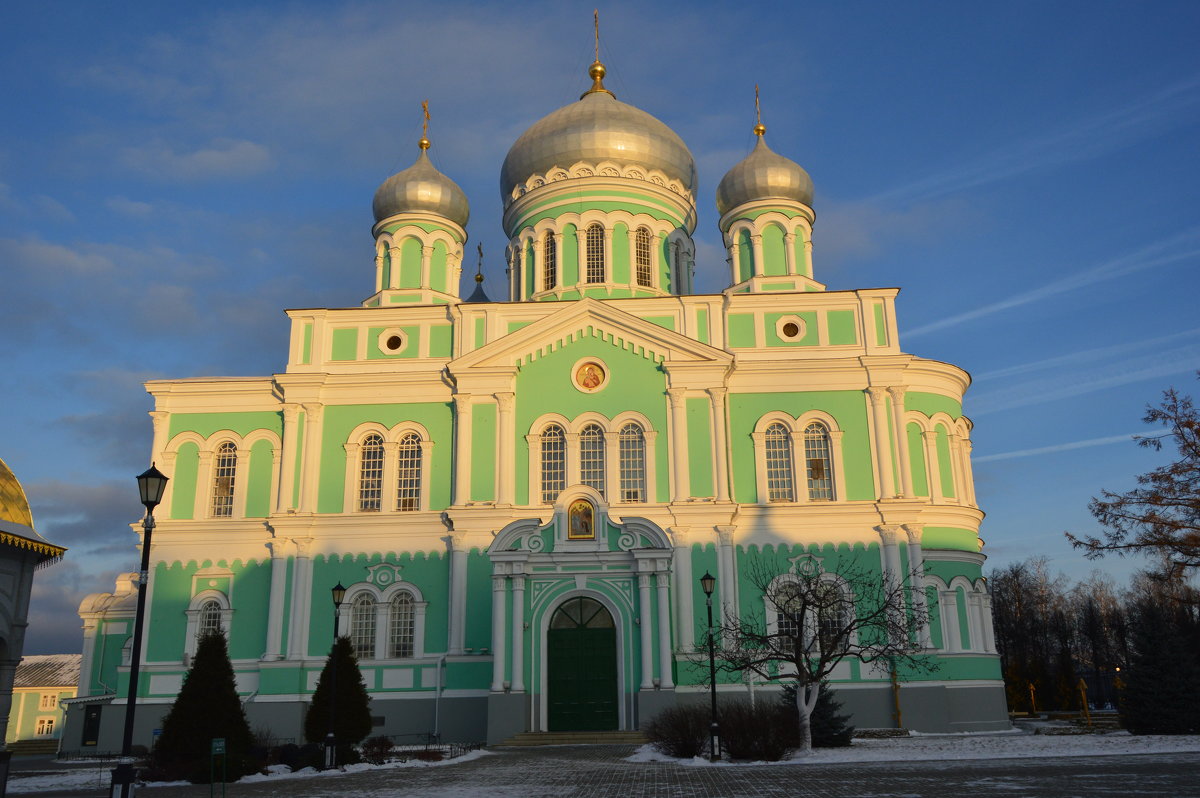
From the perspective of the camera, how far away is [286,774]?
16953mm

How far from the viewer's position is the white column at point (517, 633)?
2241 cm

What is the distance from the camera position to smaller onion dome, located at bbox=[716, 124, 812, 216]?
102ft

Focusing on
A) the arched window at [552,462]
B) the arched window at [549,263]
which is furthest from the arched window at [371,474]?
the arched window at [549,263]

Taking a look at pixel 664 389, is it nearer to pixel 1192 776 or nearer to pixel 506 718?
pixel 506 718

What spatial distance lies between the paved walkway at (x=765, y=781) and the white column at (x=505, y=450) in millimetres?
9389

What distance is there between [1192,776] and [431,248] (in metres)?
24.3

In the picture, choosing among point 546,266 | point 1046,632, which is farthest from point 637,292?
point 1046,632

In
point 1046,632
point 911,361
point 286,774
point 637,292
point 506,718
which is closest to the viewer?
point 286,774

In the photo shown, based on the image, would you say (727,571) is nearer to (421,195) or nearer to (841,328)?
(841,328)

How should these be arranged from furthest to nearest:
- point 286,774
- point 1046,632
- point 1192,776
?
point 1046,632
point 286,774
point 1192,776

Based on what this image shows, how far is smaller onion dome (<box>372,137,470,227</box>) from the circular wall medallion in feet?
26.9

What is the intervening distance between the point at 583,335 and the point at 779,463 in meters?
6.09

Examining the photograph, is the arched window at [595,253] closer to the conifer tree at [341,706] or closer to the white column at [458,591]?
the white column at [458,591]

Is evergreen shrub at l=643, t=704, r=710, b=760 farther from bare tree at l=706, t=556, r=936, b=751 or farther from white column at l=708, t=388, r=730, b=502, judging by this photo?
white column at l=708, t=388, r=730, b=502
